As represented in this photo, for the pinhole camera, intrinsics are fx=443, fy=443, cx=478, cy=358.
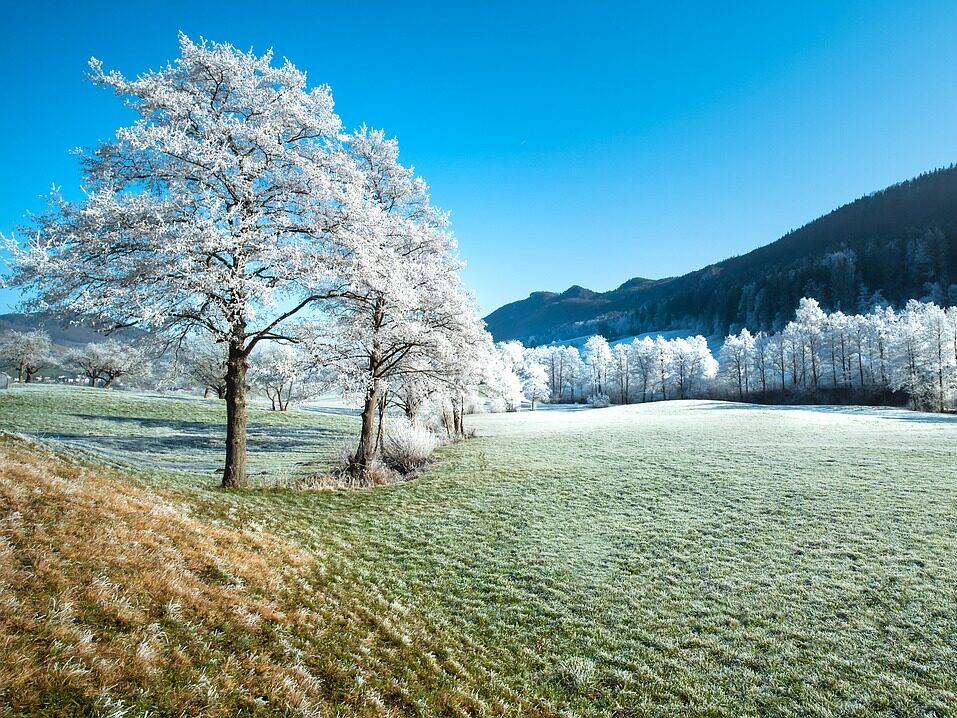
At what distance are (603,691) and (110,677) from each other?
17.6 ft

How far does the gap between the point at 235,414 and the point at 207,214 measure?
573 cm

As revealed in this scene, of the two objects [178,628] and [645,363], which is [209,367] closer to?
[178,628]

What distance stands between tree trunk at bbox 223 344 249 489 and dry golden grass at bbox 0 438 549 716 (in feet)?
17.5

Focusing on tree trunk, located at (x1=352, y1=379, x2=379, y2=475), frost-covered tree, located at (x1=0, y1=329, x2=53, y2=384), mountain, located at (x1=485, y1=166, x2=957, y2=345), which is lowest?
tree trunk, located at (x1=352, y1=379, x2=379, y2=475)

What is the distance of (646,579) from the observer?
881 centimetres

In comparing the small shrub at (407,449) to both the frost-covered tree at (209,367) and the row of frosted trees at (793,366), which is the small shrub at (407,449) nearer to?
the row of frosted trees at (793,366)

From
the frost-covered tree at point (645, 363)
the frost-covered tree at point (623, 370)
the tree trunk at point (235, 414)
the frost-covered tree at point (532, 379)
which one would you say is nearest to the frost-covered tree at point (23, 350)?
the tree trunk at point (235, 414)

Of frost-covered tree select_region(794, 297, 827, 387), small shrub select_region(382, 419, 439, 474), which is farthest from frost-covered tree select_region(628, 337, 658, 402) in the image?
small shrub select_region(382, 419, 439, 474)

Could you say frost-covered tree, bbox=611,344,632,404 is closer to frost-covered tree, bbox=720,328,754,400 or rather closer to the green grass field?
frost-covered tree, bbox=720,328,754,400

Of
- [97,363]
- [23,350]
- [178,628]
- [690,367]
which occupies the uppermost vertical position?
[23,350]

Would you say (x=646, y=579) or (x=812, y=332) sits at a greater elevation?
(x=812, y=332)

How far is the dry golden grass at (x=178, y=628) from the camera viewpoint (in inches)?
131

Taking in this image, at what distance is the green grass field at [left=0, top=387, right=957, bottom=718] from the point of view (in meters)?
5.61

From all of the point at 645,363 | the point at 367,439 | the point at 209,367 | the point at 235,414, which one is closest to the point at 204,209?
the point at 235,414
